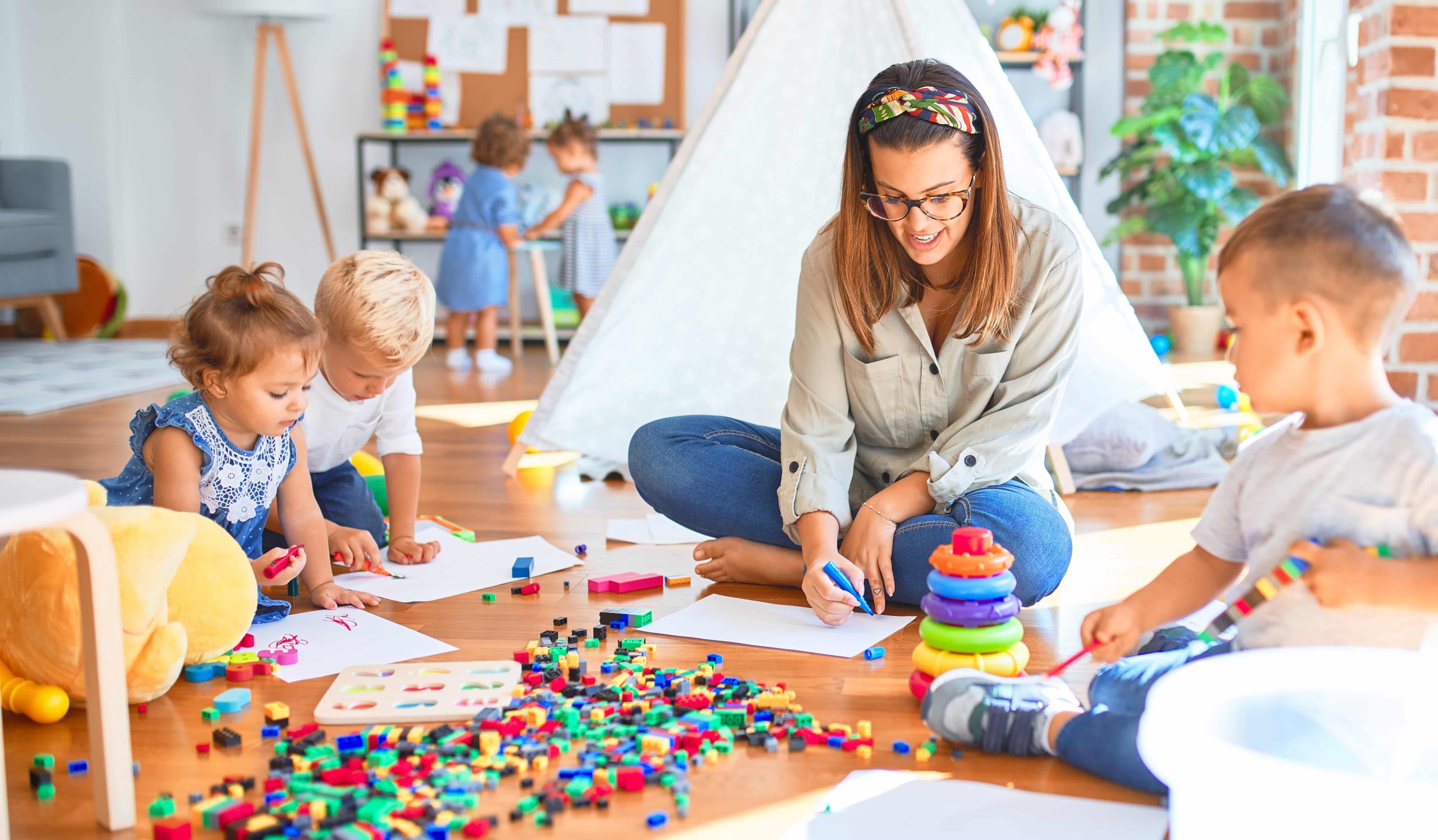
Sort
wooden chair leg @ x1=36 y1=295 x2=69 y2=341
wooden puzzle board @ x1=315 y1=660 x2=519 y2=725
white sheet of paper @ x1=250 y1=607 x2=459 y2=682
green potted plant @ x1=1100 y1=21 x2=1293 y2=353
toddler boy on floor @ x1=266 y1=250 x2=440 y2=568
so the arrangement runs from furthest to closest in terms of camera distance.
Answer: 1. wooden chair leg @ x1=36 y1=295 x2=69 y2=341
2. green potted plant @ x1=1100 y1=21 x2=1293 y2=353
3. toddler boy on floor @ x1=266 y1=250 x2=440 y2=568
4. white sheet of paper @ x1=250 y1=607 x2=459 y2=682
5. wooden puzzle board @ x1=315 y1=660 x2=519 y2=725

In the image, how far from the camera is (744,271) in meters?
2.32

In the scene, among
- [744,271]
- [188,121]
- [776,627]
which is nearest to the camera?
[776,627]

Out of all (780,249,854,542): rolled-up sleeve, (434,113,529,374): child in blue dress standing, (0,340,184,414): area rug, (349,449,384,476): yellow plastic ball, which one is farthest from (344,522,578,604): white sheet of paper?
(434,113,529,374): child in blue dress standing

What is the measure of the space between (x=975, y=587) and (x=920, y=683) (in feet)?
0.37

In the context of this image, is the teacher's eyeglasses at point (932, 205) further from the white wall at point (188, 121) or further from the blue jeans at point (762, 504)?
the white wall at point (188, 121)

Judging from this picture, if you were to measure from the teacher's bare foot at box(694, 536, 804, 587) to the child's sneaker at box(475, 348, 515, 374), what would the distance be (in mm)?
2598

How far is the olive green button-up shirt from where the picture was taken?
57.1 inches

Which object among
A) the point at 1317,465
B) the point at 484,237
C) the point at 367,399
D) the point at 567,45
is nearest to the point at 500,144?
the point at 484,237

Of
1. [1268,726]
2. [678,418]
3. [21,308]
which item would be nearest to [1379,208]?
[1268,726]

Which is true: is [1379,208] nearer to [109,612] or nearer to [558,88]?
[109,612]

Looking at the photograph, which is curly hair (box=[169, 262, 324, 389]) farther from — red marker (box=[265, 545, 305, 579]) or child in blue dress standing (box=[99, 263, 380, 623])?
red marker (box=[265, 545, 305, 579])

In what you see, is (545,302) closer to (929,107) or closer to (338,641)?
(338,641)

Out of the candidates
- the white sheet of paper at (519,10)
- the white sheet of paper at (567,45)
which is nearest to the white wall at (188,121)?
the white sheet of paper at (567,45)

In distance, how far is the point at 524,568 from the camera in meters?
1.66
